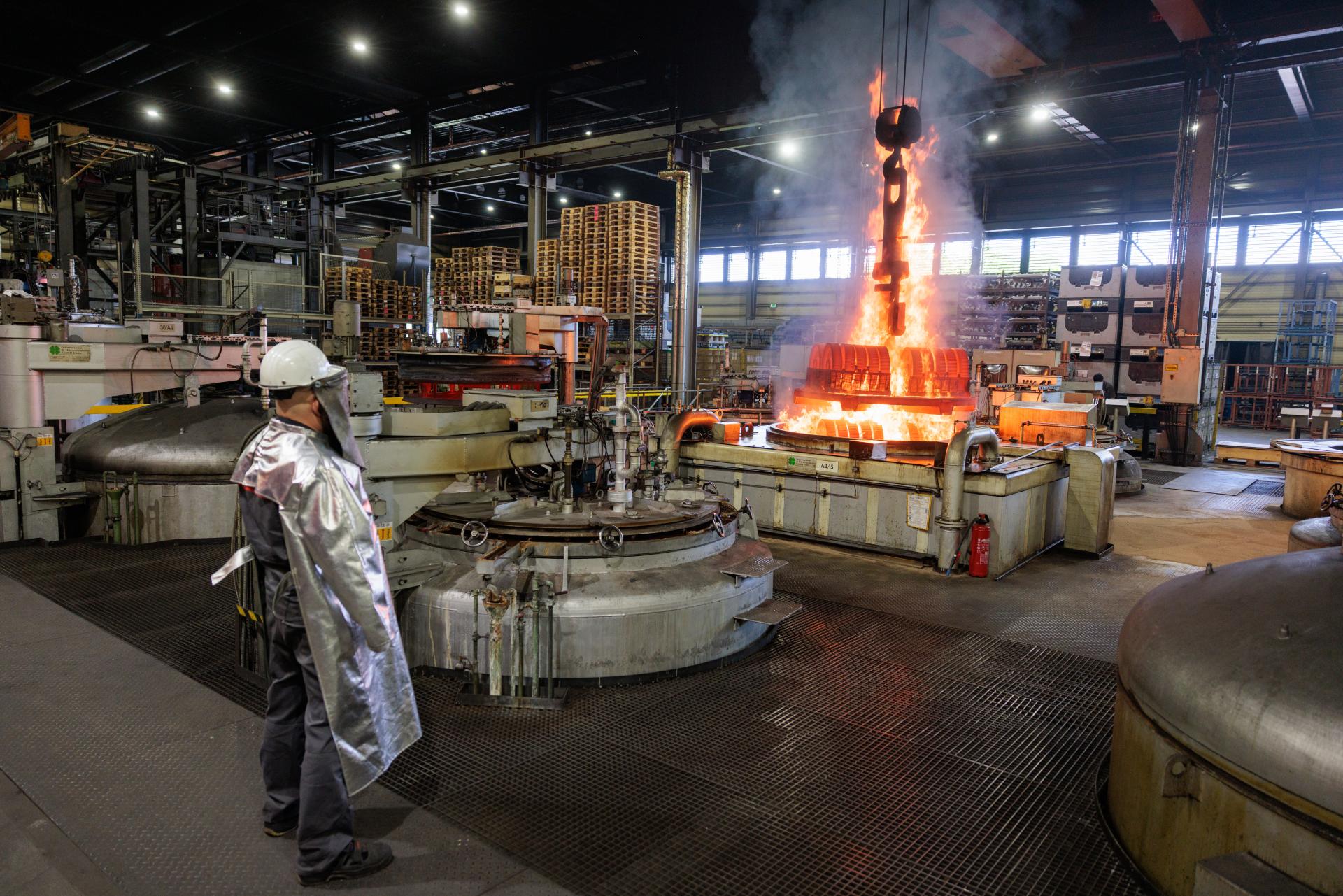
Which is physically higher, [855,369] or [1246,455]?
[855,369]

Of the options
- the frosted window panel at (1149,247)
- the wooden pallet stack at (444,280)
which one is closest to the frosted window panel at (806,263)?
the frosted window panel at (1149,247)

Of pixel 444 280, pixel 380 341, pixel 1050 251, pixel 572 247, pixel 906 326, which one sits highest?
pixel 1050 251

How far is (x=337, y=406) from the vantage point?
9.29ft

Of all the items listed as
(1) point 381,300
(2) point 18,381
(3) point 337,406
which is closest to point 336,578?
(3) point 337,406

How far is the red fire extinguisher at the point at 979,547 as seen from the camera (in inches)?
266

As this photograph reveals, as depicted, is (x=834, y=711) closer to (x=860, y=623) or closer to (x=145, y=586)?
(x=860, y=623)

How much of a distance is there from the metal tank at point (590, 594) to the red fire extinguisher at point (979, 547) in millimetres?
2641

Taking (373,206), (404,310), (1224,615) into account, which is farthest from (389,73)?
(1224,615)

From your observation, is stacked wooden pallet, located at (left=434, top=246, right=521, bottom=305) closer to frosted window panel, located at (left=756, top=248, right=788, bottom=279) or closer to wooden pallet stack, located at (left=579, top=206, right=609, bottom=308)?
wooden pallet stack, located at (left=579, top=206, right=609, bottom=308)

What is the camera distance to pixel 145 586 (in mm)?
6062

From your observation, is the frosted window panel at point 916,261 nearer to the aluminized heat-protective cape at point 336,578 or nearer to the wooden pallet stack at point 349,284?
the aluminized heat-protective cape at point 336,578

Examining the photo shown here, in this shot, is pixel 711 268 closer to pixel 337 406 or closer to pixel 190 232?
pixel 190 232

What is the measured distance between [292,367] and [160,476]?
560 cm

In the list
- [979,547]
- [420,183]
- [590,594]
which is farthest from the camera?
[420,183]
